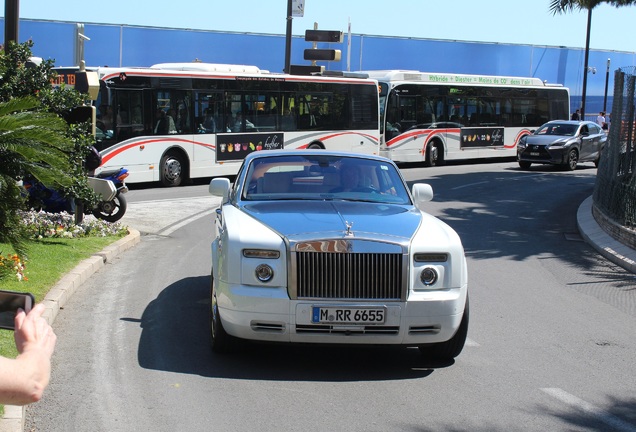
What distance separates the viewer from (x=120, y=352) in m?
7.60

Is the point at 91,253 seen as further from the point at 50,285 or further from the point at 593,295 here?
the point at 593,295

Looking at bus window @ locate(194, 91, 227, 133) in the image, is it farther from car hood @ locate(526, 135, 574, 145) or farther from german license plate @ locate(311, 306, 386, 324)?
german license plate @ locate(311, 306, 386, 324)

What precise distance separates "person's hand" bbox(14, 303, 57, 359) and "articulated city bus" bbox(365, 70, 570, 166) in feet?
93.5

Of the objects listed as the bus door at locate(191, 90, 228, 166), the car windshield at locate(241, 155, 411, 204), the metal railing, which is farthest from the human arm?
the bus door at locate(191, 90, 228, 166)

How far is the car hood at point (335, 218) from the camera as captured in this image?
7125 mm

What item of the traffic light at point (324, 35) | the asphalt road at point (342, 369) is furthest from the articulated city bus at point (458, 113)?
the asphalt road at point (342, 369)

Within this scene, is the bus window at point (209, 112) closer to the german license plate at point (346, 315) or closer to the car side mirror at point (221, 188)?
the car side mirror at point (221, 188)

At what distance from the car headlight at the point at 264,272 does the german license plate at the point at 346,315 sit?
1.34ft

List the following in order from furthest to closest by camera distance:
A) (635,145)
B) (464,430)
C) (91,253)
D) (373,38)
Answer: (373,38) < (635,145) < (91,253) < (464,430)

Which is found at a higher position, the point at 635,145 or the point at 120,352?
the point at 635,145

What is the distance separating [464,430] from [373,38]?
145 ft

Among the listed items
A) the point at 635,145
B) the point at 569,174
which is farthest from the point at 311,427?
the point at 569,174

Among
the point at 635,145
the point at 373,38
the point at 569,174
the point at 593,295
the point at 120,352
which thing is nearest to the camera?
the point at 120,352

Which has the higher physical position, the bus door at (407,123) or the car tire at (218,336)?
the bus door at (407,123)
